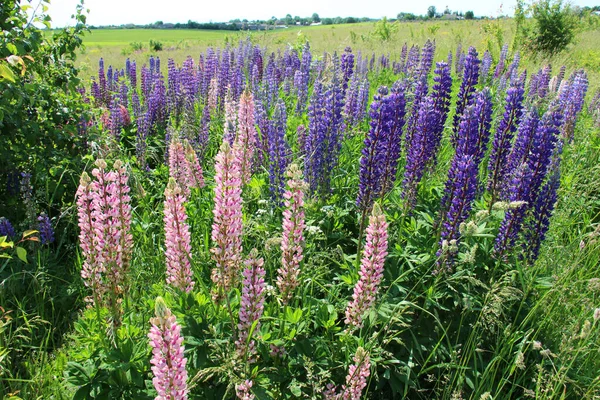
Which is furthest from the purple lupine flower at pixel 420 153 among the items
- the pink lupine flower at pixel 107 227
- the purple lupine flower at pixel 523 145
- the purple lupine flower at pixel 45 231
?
the purple lupine flower at pixel 45 231

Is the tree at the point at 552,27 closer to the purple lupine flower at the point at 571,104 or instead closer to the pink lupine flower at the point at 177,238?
the purple lupine flower at the point at 571,104

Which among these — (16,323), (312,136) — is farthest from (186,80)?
(16,323)

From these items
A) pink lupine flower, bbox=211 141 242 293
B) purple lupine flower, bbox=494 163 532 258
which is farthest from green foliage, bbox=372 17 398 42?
pink lupine flower, bbox=211 141 242 293

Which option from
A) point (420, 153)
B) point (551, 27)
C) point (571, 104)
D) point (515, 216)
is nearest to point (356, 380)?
point (515, 216)

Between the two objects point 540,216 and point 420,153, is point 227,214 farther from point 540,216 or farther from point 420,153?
point 540,216

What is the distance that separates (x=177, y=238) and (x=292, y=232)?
0.67 m

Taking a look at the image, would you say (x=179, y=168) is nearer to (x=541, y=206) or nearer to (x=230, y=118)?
(x=230, y=118)

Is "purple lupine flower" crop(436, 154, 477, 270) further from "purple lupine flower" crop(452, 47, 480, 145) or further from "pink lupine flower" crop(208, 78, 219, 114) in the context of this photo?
"pink lupine flower" crop(208, 78, 219, 114)

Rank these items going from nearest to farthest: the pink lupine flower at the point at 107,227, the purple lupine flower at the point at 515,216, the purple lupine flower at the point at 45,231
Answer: the pink lupine flower at the point at 107,227
the purple lupine flower at the point at 515,216
the purple lupine flower at the point at 45,231

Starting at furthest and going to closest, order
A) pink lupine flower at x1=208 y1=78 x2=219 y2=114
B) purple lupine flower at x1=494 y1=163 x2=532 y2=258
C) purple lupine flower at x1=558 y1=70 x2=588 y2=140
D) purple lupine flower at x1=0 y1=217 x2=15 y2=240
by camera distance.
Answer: pink lupine flower at x1=208 y1=78 x2=219 y2=114, purple lupine flower at x1=558 y1=70 x2=588 y2=140, purple lupine flower at x1=0 y1=217 x2=15 y2=240, purple lupine flower at x1=494 y1=163 x2=532 y2=258

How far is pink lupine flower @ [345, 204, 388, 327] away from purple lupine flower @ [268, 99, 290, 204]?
5.62ft

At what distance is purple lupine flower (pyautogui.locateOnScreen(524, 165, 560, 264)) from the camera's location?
332cm

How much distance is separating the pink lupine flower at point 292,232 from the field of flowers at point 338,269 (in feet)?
0.03

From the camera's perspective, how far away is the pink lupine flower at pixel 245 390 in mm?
2041
